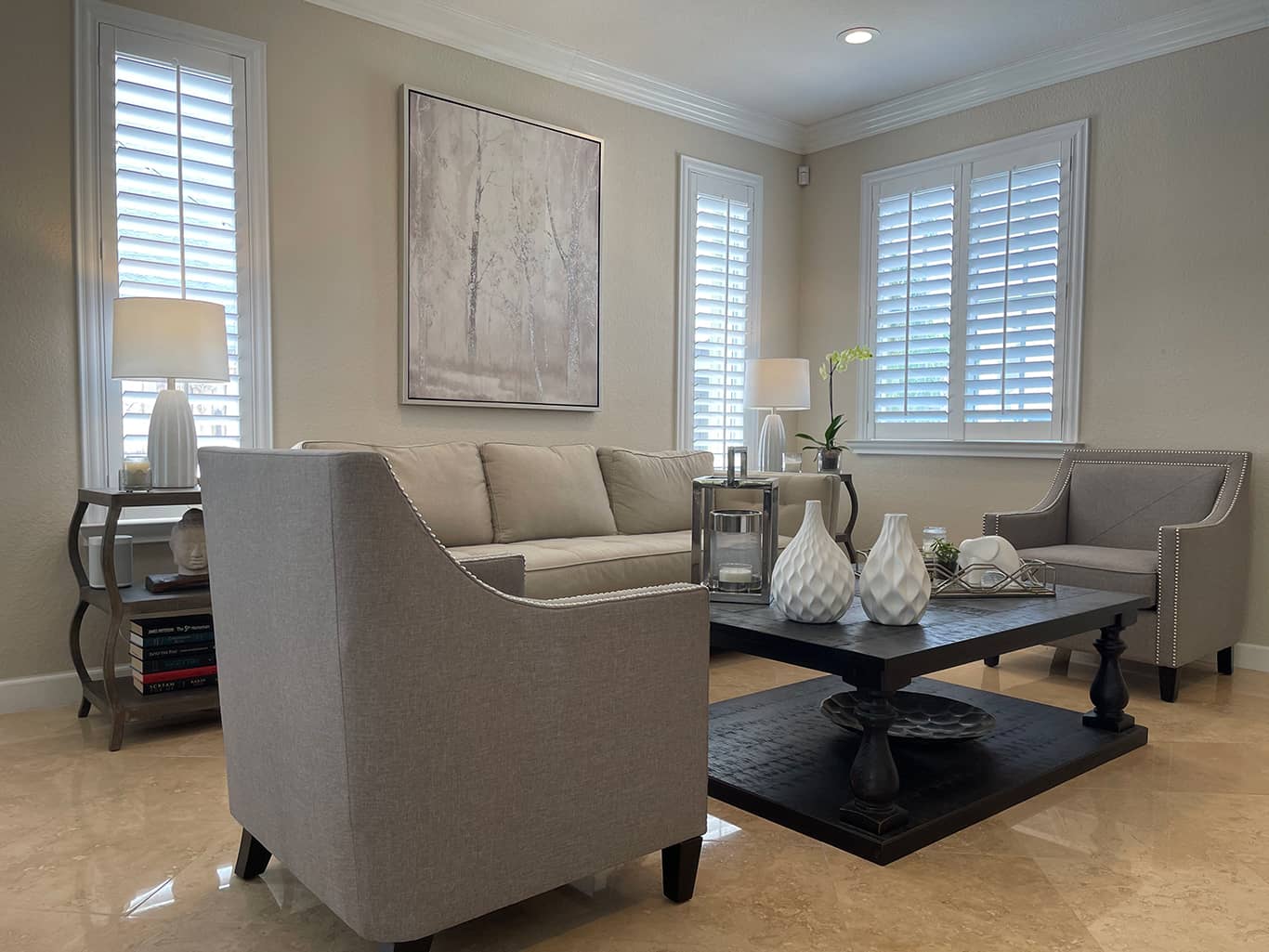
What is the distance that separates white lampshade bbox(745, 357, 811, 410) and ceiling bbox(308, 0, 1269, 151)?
4.47ft

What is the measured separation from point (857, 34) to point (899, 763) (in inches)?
123

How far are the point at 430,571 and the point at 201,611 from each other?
6.52 ft

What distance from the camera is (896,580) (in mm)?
2221

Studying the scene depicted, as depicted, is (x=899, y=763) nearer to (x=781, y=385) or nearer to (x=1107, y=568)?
(x=1107, y=568)

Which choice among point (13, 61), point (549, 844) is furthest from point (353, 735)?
point (13, 61)

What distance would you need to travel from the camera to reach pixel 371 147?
12.2ft

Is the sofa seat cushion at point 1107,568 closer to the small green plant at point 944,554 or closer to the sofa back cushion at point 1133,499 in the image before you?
the sofa back cushion at point 1133,499

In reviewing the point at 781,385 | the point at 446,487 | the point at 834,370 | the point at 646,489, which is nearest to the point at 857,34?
the point at 781,385

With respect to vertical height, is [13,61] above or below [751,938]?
above

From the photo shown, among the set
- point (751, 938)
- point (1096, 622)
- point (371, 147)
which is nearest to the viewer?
point (751, 938)

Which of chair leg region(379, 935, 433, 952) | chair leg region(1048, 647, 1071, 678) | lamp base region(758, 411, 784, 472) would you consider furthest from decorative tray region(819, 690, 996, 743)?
lamp base region(758, 411, 784, 472)

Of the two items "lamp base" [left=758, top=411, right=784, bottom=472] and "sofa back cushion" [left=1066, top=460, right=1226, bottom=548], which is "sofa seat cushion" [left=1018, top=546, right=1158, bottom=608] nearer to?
"sofa back cushion" [left=1066, top=460, right=1226, bottom=548]

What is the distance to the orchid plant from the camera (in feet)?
15.7

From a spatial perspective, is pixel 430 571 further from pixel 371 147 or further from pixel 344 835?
pixel 371 147
